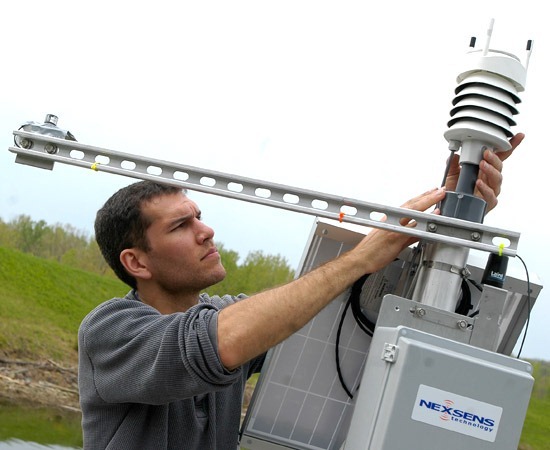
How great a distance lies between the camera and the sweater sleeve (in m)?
1.59

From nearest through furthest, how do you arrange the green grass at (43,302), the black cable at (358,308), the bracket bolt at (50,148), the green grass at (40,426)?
1. the bracket bolt at (50,148)
2. the black cable at (358,308)
3. the green grass at (40,426)
4. the green grass at (43,302)

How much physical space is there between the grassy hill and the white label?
349 inches

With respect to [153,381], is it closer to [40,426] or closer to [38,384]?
[40,426]

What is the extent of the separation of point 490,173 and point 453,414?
Result: 1.66 ft

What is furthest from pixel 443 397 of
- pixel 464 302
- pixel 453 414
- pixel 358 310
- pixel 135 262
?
pixel 135 262

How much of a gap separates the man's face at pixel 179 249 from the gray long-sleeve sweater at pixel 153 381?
0.12 metres

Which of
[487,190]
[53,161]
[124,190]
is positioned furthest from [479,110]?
[124,190]

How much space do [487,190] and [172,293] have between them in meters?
0.84

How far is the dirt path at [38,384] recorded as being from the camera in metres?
8.80

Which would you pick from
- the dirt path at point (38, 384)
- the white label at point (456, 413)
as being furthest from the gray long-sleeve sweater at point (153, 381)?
the dirt path at point (38, 384)

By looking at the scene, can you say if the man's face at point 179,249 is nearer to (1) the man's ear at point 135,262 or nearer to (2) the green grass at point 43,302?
(1) the man's ear at point 135,262

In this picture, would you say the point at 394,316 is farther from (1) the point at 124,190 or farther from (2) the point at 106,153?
(1) the point at 124,190

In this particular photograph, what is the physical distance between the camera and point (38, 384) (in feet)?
29.6

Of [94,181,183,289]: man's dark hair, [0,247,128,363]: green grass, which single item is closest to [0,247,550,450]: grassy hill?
[0,247,128,363]: green grass
